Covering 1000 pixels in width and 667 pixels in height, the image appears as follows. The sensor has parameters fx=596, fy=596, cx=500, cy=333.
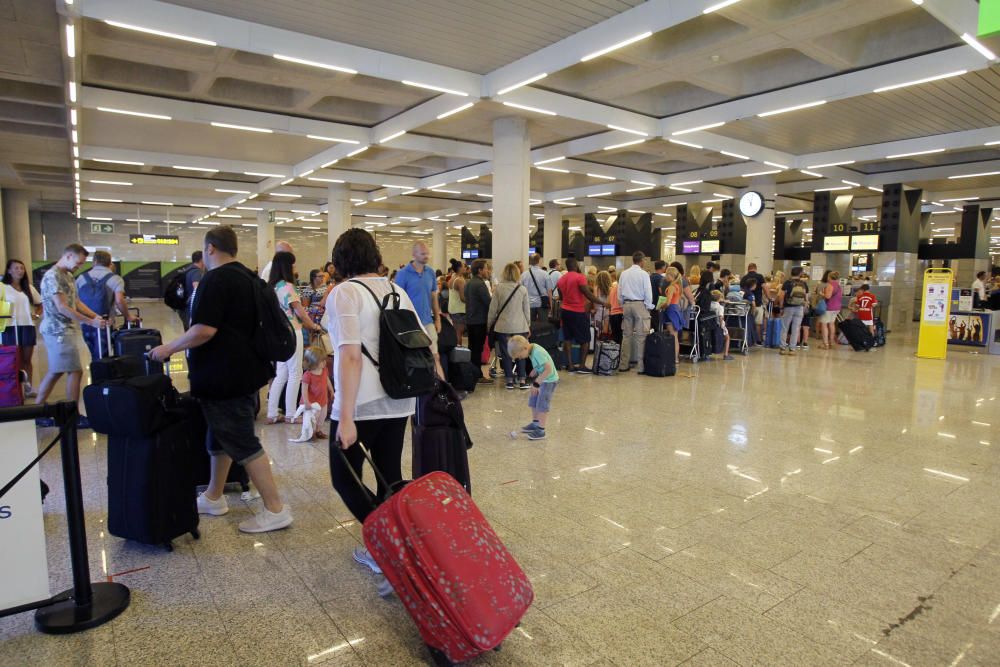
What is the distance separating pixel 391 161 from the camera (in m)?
16.5

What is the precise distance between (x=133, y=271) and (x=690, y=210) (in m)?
25.1

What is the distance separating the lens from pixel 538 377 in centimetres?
502

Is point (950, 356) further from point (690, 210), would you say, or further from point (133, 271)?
point (133, 271)

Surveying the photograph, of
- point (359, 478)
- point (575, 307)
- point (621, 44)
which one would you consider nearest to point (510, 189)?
point (575, 307)

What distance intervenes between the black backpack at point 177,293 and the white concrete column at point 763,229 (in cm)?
1503

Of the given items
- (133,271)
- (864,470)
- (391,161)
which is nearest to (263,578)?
(864,470)

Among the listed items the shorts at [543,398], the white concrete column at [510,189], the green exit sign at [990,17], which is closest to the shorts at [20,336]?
the shorts at [543,398]

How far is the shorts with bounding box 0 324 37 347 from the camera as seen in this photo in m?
6.26

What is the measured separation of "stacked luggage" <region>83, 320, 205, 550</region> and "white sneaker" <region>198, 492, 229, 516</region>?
14.8 inches

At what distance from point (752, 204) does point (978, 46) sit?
9797 mm

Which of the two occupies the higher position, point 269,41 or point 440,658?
point 269,41

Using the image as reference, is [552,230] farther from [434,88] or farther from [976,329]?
[434,88]

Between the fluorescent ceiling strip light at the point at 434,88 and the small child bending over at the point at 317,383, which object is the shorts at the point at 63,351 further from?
the fluorescent ceiling strip light at the point at 434,88

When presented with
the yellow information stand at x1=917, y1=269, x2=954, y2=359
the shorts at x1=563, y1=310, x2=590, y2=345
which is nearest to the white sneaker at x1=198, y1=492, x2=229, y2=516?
the shorts at x1=563, y1=310, x2=590, y2=345
